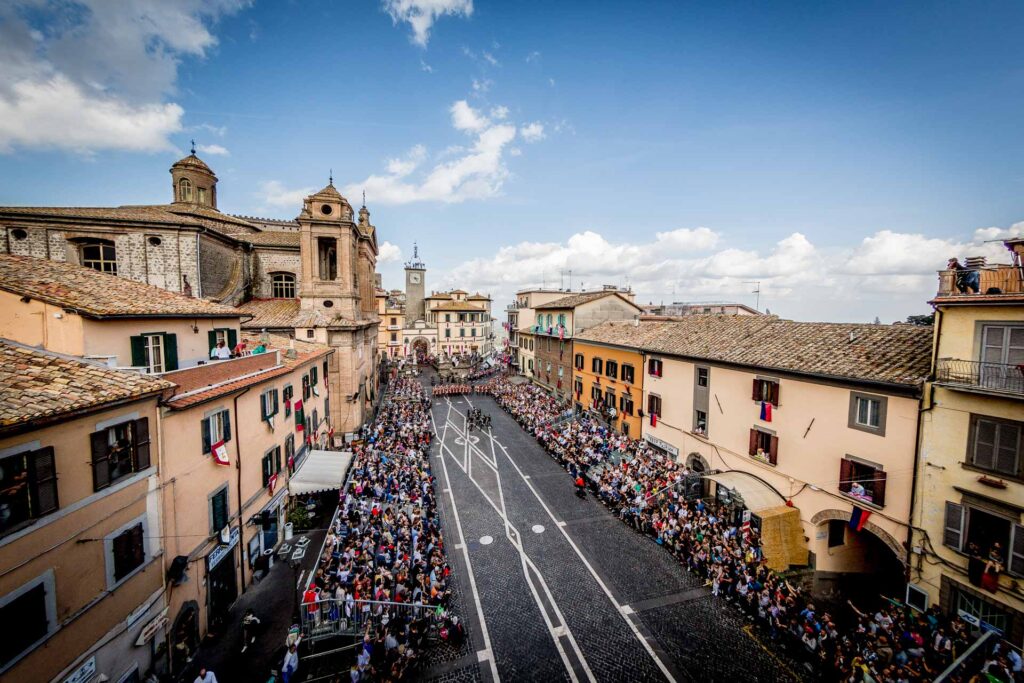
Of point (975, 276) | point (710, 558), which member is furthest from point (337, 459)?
point (975, 276)

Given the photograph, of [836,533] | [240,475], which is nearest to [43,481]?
[240,475]

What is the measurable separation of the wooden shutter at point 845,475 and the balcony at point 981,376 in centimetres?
428

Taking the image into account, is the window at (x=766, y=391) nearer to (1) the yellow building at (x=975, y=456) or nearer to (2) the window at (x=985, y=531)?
(1) the yellow building at (x=975, y=456)

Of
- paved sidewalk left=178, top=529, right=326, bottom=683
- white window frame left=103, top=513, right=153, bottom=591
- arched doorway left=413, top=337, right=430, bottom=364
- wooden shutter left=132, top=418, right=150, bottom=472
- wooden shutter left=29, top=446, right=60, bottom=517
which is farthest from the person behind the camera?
arched doorway left=413, top=337, right=430, bottom=364

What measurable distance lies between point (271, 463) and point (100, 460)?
879 cm

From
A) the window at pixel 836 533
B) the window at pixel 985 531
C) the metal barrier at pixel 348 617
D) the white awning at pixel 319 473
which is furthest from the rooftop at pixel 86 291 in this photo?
the window at pixel 836 533

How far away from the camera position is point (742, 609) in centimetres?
1356

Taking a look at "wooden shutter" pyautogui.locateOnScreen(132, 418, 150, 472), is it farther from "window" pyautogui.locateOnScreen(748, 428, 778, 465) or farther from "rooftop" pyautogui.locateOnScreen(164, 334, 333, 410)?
"window" pyautogui.locateOnScreen(748, 428, 778, 465)

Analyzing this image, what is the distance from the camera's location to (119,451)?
9.27 m

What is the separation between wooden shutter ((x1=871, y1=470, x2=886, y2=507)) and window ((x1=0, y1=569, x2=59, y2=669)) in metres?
22.7

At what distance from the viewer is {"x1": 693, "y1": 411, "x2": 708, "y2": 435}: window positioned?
21.6m

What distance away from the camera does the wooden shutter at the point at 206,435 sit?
12.3 m

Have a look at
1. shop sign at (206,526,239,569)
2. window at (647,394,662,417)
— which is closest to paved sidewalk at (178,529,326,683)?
shop sign at (206,526,239,569)

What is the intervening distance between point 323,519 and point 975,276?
2694 centimetres
